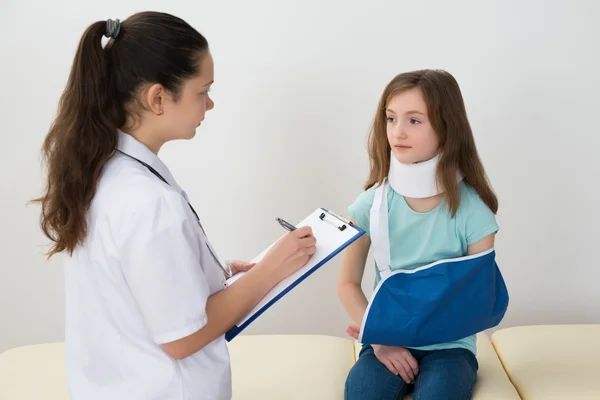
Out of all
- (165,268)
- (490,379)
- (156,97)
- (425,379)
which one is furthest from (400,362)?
(156,97)

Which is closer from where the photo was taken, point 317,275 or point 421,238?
point 421,238

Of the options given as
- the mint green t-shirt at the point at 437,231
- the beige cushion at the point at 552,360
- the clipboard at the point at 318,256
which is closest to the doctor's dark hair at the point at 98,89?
the clipboard at the point at 318,256

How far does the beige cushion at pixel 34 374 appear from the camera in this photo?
70.3 inches

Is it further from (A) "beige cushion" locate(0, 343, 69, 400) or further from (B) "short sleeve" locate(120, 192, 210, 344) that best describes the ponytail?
(A) "beige cushion" locate(0, 343, 69, 400)

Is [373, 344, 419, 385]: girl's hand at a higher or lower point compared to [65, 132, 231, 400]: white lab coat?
lower

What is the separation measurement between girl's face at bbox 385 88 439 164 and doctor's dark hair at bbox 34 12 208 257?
58cm

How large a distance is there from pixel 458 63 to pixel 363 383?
1.01 metres

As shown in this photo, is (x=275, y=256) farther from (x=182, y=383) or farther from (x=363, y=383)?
(x=363, y=383)

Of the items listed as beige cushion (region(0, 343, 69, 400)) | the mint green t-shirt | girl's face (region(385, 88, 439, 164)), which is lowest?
beige cushion (region(0, 343, 69, 400))

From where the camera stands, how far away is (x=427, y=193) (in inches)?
69.6

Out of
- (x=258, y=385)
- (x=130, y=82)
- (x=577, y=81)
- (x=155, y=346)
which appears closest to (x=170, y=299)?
(x=155, y=346)

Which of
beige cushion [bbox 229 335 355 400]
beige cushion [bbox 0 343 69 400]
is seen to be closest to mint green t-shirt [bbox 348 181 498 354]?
beige cushion [bbox 229 335 355 400]

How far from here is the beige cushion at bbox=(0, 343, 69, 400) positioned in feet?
5.86

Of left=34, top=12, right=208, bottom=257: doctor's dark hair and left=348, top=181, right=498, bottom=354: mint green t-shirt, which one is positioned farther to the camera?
left=348, top=181, right=498, bottom=354: mint green t-shirt
